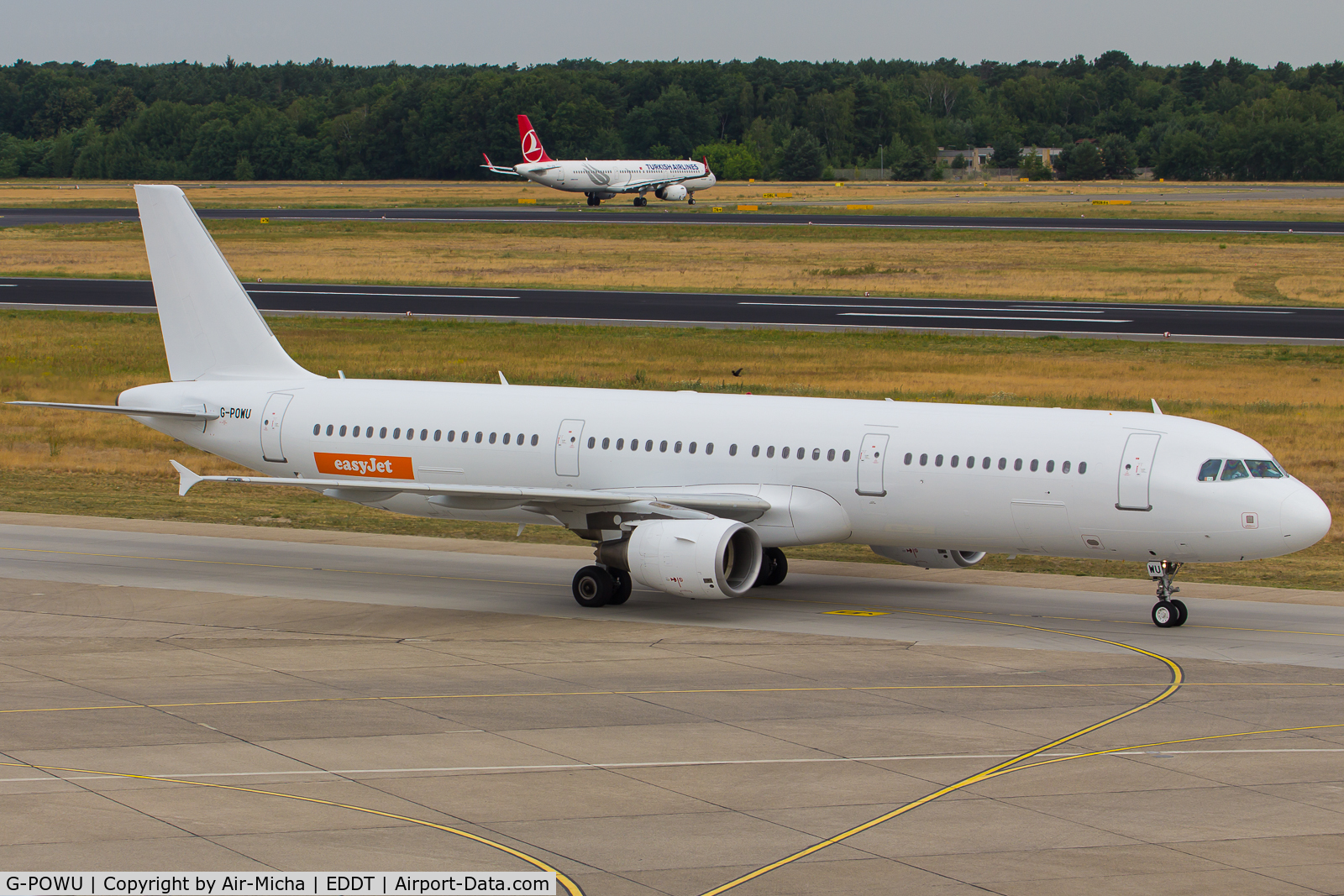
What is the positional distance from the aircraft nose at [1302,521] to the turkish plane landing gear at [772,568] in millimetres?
10060

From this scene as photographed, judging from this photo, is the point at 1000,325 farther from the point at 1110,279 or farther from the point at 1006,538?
the point at 1006,538

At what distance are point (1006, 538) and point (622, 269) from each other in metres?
72.2

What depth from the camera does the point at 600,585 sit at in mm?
30375

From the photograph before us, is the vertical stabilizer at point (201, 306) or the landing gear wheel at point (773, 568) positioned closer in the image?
the landing gear wheel at point (773, 568)

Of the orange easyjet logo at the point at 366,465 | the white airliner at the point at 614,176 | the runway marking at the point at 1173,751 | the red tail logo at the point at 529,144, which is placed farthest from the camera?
the red tail logo at the point at 529,144

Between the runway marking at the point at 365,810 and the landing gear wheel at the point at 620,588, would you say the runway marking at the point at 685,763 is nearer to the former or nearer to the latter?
the runway marking at the point at 365,810

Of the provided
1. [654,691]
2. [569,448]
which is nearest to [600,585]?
[569,448]

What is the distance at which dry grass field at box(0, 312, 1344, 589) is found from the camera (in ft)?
136

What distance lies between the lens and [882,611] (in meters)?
30.2

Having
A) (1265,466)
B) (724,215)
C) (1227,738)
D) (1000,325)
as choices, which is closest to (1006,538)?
(1265,466)

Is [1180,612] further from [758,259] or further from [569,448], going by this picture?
[758,259]

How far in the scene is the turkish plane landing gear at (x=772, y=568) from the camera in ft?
106

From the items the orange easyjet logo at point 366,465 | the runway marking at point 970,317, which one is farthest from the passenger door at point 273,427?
the runway marking at point 970,317

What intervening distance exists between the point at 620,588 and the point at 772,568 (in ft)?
11.9
